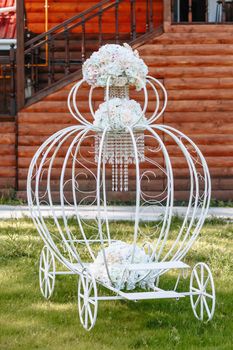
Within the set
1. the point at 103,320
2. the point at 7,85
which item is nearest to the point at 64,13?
the point at 7,85

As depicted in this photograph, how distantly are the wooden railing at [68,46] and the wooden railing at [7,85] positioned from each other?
0.66 ft

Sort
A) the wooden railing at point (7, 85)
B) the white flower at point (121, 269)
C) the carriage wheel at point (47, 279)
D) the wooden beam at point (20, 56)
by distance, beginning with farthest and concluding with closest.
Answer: the wooden railing at point (7, 85) → the wooden beam at point (20, 56) → the carriage wheel at point (47, 279) → the white flower at point (121, 269)

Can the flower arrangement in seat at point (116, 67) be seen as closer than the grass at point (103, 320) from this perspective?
No

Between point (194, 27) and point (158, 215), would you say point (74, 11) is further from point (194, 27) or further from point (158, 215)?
point (158, 215)

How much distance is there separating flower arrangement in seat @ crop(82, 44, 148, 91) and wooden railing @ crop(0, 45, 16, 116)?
8.50 meters

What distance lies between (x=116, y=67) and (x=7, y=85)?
1018 centimetres

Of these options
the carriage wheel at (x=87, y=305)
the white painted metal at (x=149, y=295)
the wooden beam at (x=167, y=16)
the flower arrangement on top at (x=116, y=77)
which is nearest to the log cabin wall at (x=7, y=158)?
the wooden beam at (x=167, y=16)

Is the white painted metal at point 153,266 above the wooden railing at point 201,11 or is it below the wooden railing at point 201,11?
below

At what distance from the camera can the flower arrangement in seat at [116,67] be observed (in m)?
7.28

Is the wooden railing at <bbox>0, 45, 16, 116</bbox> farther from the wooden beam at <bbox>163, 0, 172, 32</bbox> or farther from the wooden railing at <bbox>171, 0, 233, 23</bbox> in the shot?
the wooden railing at <bbox>171, 0, 233, 23</bbox>

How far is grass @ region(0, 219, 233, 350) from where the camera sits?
6.25m

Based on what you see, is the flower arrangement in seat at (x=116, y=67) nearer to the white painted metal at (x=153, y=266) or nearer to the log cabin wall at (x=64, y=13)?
the white painted metal at (x=153, y=266)

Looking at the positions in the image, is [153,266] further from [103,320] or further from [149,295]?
[103,320]

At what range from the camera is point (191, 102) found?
15820 mm
